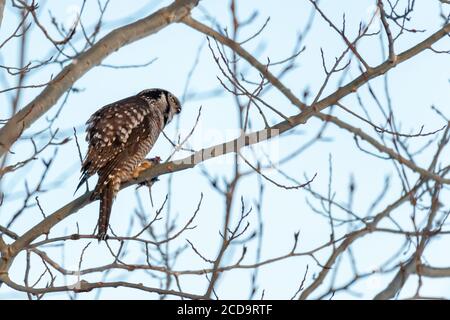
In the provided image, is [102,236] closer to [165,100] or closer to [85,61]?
[85,61]

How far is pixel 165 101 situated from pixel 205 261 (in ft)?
11.7

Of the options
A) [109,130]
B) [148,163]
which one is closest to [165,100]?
[148,163]

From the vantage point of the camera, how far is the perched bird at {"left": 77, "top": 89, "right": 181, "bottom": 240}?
668cm

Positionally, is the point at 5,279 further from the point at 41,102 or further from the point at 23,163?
the point at 41,102

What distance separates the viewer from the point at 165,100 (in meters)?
8.49

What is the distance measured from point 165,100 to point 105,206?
2.30 meters

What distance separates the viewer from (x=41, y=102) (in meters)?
5.25

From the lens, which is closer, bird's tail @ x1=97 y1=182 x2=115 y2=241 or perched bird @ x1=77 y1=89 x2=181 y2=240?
bird's tail @ x1=97 y1=182 x2=115 y2=241

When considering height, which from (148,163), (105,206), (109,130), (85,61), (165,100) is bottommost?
(105,206)

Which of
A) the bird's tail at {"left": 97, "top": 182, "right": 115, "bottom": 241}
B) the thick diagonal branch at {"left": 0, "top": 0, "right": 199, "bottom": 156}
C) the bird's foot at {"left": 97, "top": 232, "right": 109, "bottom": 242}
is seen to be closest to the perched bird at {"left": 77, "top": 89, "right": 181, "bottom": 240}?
the bird's tail at {"left": 97, "top": 182, "right": 115, "bottom": 241}

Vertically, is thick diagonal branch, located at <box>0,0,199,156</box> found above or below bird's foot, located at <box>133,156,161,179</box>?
below

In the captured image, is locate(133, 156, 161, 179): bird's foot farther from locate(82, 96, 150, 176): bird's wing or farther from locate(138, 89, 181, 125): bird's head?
locate(138, 89, 181, 125): bird's head

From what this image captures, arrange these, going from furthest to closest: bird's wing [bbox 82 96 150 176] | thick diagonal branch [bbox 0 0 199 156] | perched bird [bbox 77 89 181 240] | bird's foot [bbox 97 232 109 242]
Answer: bird's wing [bbox 82 96 150 176] → perched bird [bbox 77 89 181 240] → bird's foot [bbox 97 232 109 242] → thick diagonal branch [bbox 0 0 199 156]

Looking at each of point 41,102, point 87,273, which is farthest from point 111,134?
point 87,273
